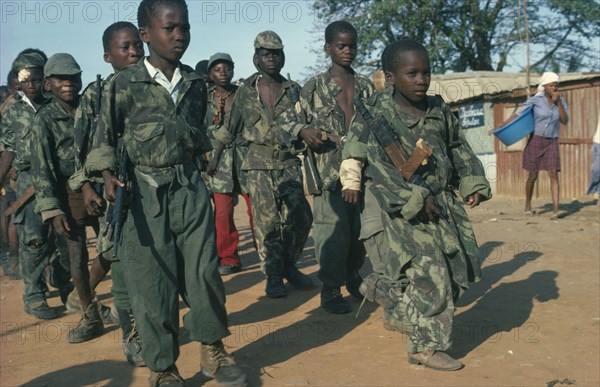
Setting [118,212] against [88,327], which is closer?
[118,212]

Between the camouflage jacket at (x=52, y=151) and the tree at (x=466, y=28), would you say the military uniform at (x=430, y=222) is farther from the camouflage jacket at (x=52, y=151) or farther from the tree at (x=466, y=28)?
the tree at (x=466, y=28)

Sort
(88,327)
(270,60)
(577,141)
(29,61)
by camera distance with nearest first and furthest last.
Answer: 1. (88,327)
2. (270,60)
3. (29,61)
4. (577,141)

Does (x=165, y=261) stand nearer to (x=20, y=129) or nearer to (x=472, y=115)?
(x=20, y=129)

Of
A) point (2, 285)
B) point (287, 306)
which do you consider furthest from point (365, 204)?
point (2, 285)

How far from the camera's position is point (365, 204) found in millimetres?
5414

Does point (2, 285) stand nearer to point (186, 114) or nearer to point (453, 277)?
point (186, 114)

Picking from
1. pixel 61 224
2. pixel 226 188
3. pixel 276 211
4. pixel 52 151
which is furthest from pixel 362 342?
pixel 226 188

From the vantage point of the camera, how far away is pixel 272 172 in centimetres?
681

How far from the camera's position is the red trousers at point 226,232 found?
815 centimetres

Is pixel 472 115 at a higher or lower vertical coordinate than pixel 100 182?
higher

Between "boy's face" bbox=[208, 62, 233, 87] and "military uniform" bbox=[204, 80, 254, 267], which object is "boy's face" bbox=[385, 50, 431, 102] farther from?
"boy's face" bbox=[208, 62, 233, 87]

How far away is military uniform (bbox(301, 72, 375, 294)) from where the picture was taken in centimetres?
584

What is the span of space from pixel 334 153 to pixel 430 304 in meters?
1.88

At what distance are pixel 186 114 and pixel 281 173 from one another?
269 centimetres
